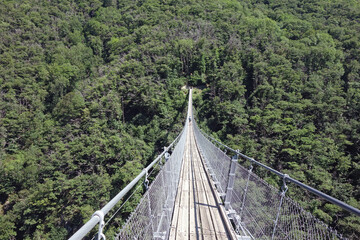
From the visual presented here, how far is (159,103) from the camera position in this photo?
2478 centimetres

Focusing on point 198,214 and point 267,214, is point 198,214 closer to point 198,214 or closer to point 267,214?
point 198,214

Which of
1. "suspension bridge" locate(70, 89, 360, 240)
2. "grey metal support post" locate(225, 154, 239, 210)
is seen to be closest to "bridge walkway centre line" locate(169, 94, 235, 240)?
"suspension bridge" locate(70, 89, 360, 240)

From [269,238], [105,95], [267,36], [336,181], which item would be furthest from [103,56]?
[269,238]

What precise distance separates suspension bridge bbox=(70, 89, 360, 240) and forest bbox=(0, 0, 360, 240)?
1026cm

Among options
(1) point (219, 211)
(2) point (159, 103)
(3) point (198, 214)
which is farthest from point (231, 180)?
(2) point (159, 103)

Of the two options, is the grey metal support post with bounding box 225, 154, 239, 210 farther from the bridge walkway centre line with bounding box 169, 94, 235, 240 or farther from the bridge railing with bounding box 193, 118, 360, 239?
the bridge walkway centre line with bounding box 169, 94, 235, 240

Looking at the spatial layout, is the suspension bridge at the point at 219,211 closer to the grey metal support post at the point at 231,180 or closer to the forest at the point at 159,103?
the grey metal support post at the point at 231,180

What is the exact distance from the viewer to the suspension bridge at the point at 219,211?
1.05m

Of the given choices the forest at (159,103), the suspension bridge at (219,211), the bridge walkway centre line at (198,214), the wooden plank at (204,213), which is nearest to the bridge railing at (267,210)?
the suspension bridge at (219,211)

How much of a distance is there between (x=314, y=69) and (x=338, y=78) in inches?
156

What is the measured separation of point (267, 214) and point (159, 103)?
23466 mm

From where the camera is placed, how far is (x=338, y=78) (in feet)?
83.0

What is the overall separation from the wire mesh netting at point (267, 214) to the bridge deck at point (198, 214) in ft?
0.80

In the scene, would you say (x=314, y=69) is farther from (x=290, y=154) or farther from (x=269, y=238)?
(x=269, y=238)
